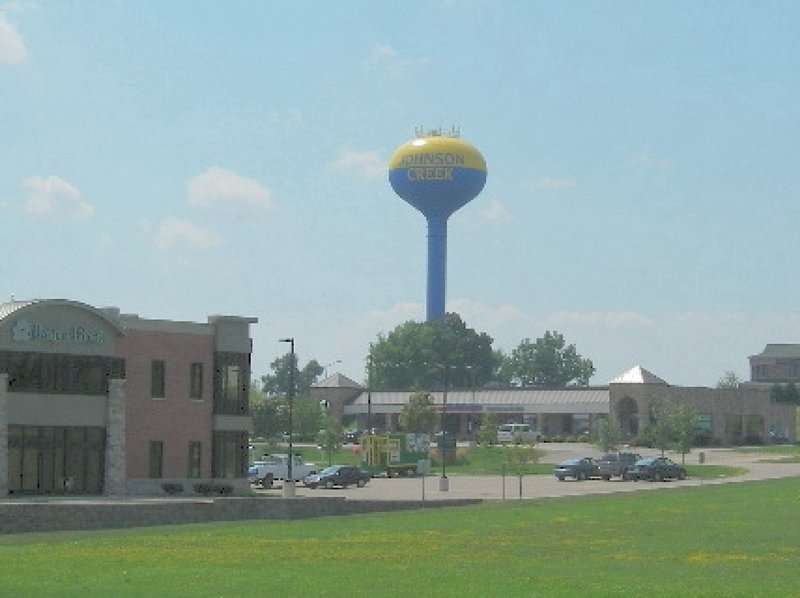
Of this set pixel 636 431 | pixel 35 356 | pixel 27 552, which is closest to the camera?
pixel 27 552

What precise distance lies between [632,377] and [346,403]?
3721 cm

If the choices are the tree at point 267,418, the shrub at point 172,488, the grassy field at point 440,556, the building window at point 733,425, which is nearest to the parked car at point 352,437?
the tree at point 267,418

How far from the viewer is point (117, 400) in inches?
2921

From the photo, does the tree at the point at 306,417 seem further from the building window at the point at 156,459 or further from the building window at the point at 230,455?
the building window at the point at 156,459

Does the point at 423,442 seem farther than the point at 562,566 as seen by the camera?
Yes

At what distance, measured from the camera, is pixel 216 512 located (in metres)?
57.9

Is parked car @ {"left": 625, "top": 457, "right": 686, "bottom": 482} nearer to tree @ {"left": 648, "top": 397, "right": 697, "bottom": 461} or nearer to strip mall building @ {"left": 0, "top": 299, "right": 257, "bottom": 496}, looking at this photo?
tree @ {"left": 648, "top": 397, "right": 697, "bottom": 461}

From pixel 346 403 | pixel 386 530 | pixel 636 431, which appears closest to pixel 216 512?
pixel 386 530

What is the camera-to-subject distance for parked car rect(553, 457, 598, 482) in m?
97.6

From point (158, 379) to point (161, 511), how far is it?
2211cm

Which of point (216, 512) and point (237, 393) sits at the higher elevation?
point (237, 393)

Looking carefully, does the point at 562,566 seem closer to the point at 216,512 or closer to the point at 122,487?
the point at 216,512

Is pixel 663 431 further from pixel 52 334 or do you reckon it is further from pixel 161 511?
pixel 161 511

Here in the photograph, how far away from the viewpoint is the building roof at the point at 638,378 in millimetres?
150750
